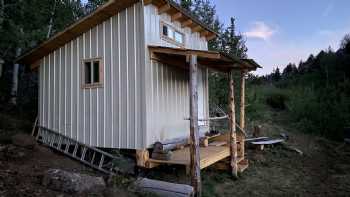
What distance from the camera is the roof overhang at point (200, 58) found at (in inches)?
281

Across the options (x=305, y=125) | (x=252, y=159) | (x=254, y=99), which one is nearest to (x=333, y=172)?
(x=252, y=159)

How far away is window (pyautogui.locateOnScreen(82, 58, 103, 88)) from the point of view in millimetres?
8547

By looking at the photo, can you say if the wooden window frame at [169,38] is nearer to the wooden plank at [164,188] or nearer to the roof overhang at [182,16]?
the roof overhang at [182,16]

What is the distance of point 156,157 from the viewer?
7664 mm

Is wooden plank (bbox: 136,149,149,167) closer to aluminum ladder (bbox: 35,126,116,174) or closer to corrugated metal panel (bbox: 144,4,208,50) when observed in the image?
aluminum ladder (bbox: 35,126,116,174)

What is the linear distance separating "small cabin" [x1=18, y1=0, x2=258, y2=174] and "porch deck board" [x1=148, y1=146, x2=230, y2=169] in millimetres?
556

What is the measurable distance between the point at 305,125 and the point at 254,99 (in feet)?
11.4

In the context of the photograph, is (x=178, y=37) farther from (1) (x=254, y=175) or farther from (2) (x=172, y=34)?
(1) (x=254, y=175)

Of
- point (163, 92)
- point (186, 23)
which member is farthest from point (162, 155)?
point (186, 23)

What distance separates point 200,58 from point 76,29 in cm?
354

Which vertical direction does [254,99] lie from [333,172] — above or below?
above

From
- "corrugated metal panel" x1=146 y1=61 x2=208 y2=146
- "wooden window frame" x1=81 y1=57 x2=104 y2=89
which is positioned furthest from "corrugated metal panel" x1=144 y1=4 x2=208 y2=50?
"wooden window frame" x1=81 y1=57 x2=104 y2=89

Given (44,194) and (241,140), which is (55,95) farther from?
(241,140)

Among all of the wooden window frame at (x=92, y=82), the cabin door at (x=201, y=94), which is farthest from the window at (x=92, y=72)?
the cabin door at (x=201, y=94)
